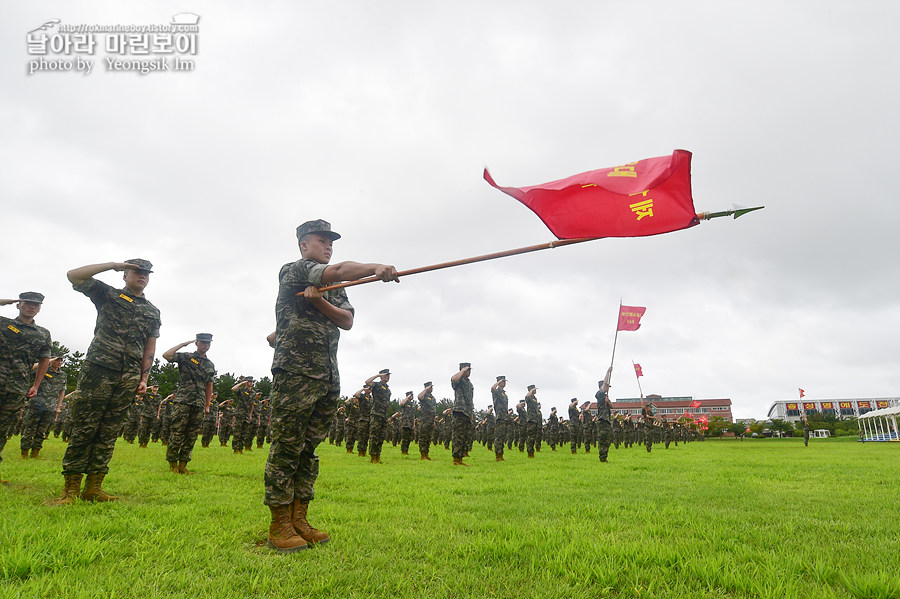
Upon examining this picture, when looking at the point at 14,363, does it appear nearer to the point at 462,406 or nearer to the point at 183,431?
the point at 183,431

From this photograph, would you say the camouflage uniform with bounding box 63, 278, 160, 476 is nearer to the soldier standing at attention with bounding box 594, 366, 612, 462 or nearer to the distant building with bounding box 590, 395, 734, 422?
the soldier standing at attention with bounding box 594, 366, 612, 462

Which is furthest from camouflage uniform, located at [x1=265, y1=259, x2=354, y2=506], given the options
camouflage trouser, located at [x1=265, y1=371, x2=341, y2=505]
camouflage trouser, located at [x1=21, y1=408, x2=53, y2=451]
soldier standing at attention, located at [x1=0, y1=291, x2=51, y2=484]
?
camouflage trouser, located at [x1=21, y1=408, x2=53, y2=451]

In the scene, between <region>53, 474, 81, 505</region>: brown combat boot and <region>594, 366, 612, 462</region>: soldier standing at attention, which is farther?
<region>594, 366, 612, 462</region>: soldier standing at attention

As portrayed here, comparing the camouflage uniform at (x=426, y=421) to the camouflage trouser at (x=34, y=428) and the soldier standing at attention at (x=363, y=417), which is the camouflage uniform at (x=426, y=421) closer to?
the soldier standing at attention at (x=363, y=417)

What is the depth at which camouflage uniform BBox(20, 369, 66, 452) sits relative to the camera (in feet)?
34.2

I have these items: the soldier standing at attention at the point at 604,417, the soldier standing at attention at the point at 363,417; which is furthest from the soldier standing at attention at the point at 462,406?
the soldier standing at attention at the point at 604,417

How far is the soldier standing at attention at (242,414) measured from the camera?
46.7ft

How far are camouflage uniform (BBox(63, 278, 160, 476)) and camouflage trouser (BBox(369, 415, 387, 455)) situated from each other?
7472mm

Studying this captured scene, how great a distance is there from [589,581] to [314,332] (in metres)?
2.65

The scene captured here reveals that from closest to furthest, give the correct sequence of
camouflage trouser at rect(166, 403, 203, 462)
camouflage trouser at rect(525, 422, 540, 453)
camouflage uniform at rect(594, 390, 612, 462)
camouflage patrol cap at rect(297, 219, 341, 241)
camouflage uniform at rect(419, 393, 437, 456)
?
1. camouflage patrol cap at rect(297, 219, 341, 241)
2. camouflage trouser at rect(166, 403, 203, 462)
3. camouflage uniform at rect(419, 393, 437, 456)
4. camouflage uniform at rect(594, 390, 612, 462)
5. camouflage trouser at rect(525, 422, 540, 453)

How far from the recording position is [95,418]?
202 inches

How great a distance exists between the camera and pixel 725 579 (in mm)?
2758

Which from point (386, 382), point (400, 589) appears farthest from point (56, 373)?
point (400, 589)

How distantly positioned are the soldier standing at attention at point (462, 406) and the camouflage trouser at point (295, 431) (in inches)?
330
